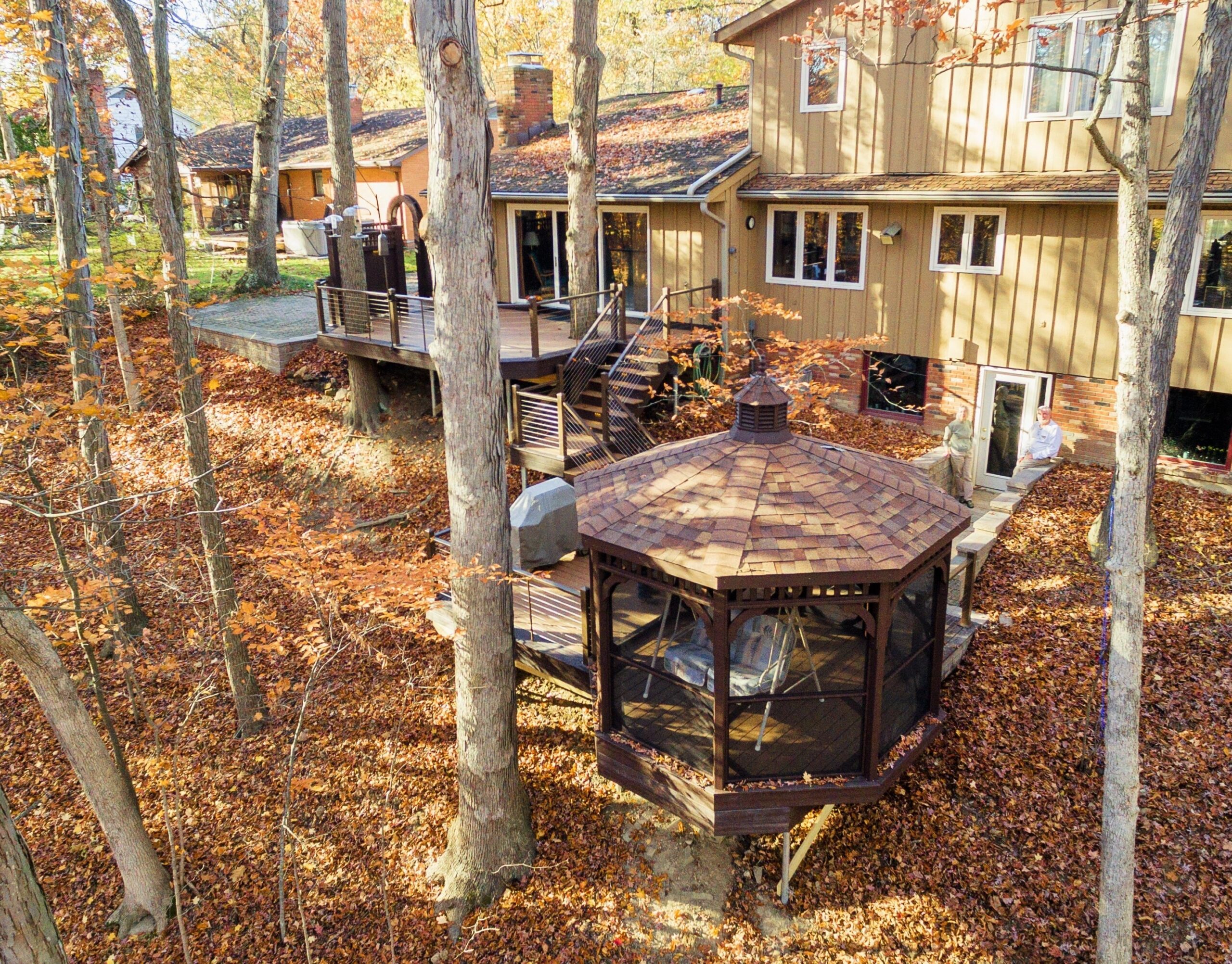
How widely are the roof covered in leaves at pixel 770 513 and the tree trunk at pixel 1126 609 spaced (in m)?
1.20

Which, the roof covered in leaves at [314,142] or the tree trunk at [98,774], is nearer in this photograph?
the tree trunk at [98,774]

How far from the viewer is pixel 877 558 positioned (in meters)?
5.82

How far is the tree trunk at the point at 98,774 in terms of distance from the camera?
6.14m

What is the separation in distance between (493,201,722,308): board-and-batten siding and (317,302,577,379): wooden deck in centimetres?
118

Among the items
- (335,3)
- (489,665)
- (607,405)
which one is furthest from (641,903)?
(335,3)

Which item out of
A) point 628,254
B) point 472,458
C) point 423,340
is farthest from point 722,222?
point 472,458

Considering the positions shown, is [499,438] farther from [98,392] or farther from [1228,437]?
[1228,437]

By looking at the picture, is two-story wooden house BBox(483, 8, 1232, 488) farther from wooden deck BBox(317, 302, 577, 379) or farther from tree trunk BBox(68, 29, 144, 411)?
tree trunk BBox(68, 29, 144, 411)

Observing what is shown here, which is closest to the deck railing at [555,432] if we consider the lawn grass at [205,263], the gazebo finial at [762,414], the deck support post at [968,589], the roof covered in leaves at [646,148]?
the roof covered in leaves at [646,148]

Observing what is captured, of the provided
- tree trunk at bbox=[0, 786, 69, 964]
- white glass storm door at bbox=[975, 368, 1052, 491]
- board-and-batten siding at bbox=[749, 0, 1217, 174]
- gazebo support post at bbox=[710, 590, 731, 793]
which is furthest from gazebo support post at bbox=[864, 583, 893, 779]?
white glass storm door at bbox=[975, 368, 1052, 491]

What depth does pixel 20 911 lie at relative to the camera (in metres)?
4.59

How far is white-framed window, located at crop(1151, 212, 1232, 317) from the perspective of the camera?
34.6 ft

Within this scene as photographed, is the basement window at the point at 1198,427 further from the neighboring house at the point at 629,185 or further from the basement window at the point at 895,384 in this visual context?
the neighboring house at the point at 629,185

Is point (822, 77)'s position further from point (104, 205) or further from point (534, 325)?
point (104, 205)
